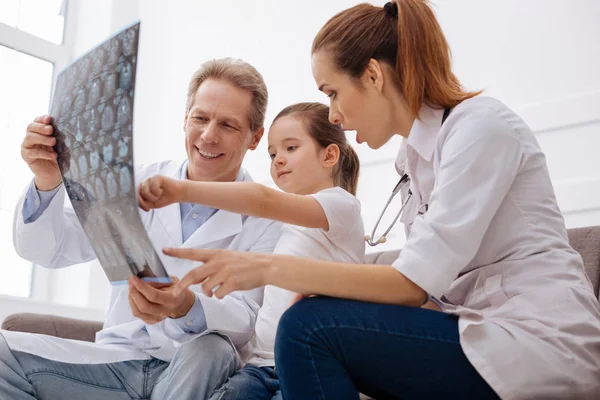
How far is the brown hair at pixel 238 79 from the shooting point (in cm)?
186

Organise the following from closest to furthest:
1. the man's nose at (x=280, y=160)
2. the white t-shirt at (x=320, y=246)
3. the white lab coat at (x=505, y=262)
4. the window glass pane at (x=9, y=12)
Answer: the white lab coat at (x=505, y=262) → the white t-shirt at (x=320, y=246) → the man's nose at (x=280, y=160) → the window glass pane at (x=9, y=12)

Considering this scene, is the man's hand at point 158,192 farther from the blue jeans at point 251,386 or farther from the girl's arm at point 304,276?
the blue jeans at point 251,386

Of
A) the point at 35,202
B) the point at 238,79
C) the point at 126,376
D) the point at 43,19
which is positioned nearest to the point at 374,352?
the point at 126,376

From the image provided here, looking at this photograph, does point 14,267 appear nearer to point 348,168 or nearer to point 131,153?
point 348,168

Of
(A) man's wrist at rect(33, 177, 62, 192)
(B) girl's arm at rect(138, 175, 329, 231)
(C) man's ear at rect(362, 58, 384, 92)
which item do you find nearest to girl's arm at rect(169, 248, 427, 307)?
(B) girl's arm at rect(138, 175, 329, 231)

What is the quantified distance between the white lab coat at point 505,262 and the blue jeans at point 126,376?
1.60 feet

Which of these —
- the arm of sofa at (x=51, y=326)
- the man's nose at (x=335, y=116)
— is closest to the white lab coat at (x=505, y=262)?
the man's nose at (x=335, y=116)

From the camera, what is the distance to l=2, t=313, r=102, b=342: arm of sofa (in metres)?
1.77

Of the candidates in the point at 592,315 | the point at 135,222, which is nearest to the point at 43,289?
the point at 135,222

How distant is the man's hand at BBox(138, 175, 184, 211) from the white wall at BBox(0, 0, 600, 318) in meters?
1.16

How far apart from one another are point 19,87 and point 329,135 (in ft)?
8.43

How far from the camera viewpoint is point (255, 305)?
5.27 ft

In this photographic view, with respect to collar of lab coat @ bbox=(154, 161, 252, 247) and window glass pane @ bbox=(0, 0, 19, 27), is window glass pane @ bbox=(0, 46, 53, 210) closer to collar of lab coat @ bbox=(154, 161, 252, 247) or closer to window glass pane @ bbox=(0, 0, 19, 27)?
window glass pane @ bbox=(0, 0, 19, 27)

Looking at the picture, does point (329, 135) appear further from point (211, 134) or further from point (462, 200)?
point (462, 200)
